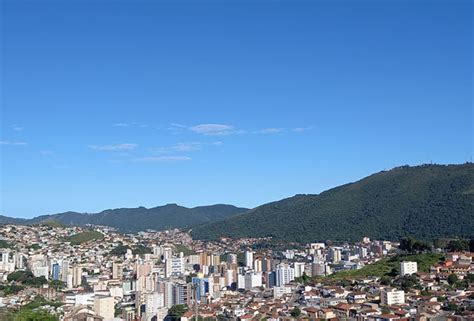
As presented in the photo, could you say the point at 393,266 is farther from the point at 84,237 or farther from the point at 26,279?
the point at 84,237

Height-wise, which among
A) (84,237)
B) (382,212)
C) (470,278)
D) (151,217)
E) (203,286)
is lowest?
(203,286)

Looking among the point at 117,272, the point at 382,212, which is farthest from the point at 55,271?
the point at 382,212

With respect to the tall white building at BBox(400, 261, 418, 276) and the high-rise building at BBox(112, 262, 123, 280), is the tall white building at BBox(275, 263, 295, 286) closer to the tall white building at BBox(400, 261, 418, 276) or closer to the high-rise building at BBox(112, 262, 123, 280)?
the tall white building at BBox(400, 261, 418, 276)

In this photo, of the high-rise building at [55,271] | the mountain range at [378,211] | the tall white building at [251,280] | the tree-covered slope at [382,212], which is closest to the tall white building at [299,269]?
the tall white building at [251,280]

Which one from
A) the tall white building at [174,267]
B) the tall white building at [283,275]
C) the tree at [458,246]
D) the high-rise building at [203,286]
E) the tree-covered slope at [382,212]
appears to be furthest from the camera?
the tree-covered slope at [382,212]

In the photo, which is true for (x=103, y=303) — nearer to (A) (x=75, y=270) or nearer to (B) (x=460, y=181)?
(A) (x=75, y=270)

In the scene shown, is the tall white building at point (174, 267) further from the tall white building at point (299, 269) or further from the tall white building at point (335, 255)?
the tall white building at point (335, 255)

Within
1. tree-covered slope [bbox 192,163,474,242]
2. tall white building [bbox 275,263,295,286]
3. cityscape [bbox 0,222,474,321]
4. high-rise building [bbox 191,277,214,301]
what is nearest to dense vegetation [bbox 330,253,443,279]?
cityscape [bbox 0,222,474,321]
